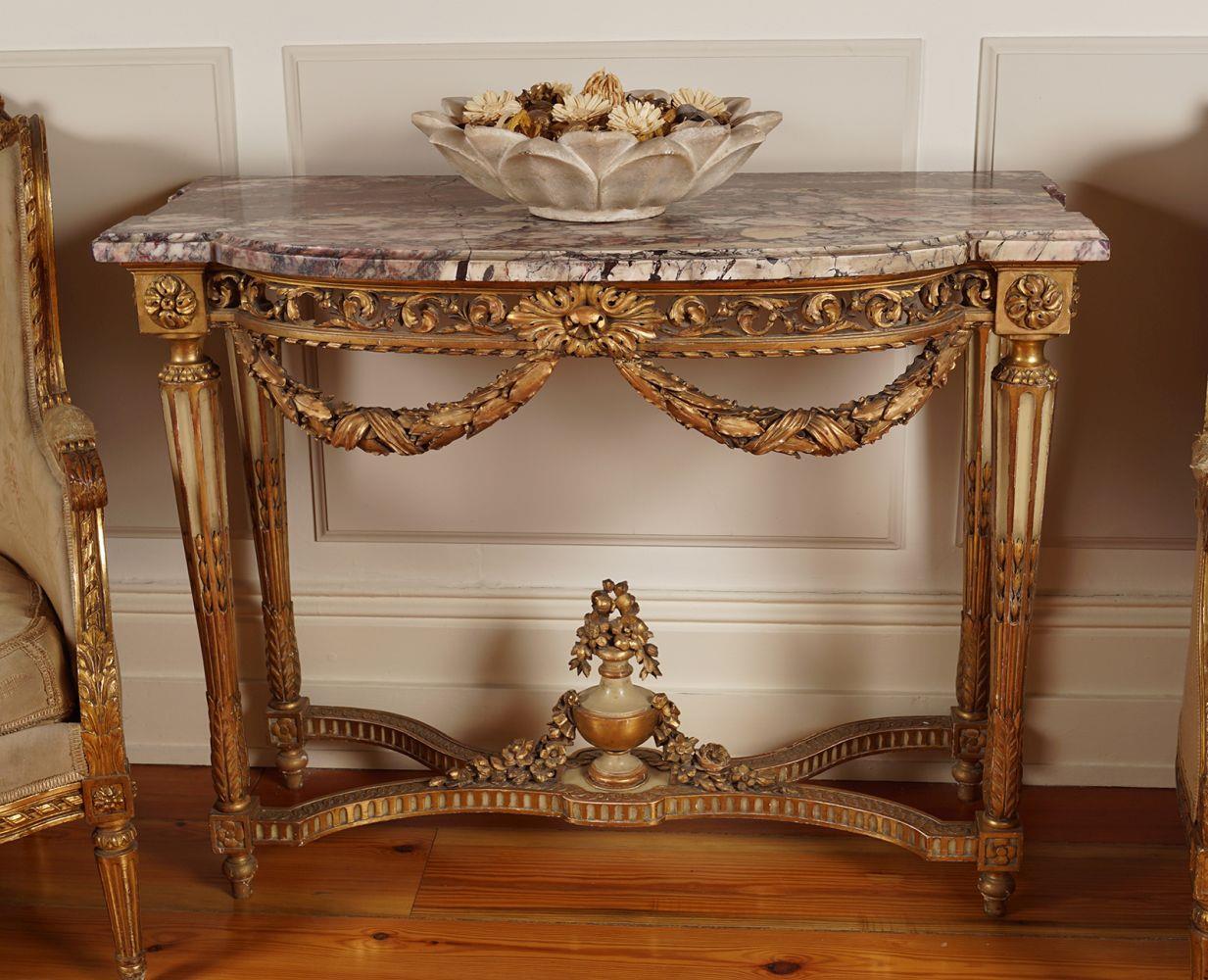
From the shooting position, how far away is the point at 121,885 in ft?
6.48

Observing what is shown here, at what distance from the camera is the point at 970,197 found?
2018 mm

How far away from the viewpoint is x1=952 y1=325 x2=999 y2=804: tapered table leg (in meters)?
2.28

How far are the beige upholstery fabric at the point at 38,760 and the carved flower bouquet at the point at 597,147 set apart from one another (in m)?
0.93

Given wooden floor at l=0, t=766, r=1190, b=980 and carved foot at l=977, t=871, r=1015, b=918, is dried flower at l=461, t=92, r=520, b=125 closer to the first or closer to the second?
wooden floor at l=0, t=766, r=1190, b=980

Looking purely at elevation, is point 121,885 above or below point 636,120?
below

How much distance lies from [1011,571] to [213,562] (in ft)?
3.72

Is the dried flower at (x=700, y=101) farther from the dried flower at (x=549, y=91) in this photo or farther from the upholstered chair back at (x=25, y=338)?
the upholstered chair back at (x=25, y=338)

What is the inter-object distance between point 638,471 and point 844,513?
1.20 ft

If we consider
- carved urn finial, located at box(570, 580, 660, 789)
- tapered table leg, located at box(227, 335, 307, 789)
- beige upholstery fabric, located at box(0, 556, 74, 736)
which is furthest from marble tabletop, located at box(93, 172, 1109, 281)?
carved urn finial, located at box(570, 580, 660, 789)

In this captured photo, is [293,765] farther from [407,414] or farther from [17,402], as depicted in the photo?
[407,414]

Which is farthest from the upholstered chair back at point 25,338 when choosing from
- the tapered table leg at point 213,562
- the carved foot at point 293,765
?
the carved foot at point 293,765

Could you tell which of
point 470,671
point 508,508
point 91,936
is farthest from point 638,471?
point 91,936

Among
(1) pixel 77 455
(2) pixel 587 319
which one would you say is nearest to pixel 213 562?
(1) pixel 77 455

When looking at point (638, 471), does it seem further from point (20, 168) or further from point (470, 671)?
point (20, 168)
